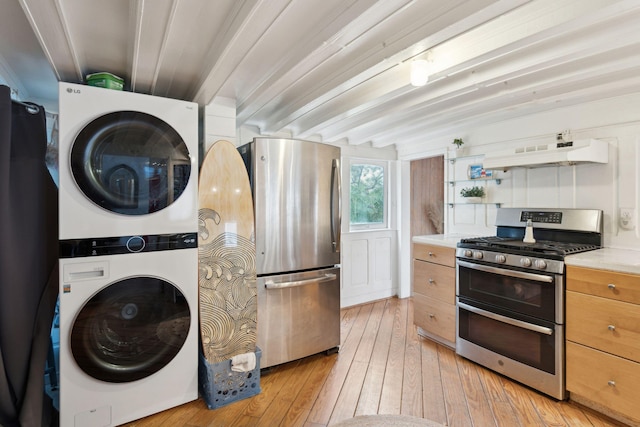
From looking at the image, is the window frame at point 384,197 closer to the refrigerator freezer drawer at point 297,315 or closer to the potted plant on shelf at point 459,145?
the potted plant on shelf at point 459,145

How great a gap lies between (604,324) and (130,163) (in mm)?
3019

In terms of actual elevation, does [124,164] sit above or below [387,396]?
above

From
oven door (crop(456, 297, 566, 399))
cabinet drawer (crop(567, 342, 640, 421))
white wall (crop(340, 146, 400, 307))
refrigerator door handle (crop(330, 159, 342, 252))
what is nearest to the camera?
cabinet drawer (crop(567, 342, 640, 421))

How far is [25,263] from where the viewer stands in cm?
175

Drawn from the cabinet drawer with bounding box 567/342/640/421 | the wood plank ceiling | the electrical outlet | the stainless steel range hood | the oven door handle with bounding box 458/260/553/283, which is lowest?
the cabinet drawer with bounding box 567/342/640/421

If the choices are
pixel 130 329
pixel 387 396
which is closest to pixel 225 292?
pixel 130 329

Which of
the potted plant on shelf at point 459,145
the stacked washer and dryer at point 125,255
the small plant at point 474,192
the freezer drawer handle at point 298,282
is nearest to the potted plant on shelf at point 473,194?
the small plant at point 474,192

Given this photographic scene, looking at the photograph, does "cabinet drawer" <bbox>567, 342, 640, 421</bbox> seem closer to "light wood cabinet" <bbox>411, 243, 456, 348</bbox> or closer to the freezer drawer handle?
"light wood cabinet" <bbox>411, 243, 456, 348</bbox>

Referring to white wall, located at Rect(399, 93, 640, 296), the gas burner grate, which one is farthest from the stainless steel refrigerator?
white wall, located at Rect(399, 93, 640, 296)

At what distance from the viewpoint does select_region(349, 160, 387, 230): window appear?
162 inches

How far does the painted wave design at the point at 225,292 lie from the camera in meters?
2.10

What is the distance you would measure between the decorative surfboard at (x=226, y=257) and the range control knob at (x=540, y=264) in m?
2.01

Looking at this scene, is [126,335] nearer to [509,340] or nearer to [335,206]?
[335,206]

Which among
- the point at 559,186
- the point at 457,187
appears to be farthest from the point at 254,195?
the point at 559,186
